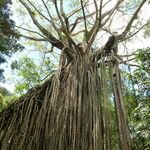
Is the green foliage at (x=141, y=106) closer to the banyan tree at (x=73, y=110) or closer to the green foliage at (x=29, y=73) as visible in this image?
the banyan tree at (x=73, y=110)

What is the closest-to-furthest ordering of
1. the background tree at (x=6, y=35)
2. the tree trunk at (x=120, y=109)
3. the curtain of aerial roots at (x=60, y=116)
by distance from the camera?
the tree trunk at (x=120, y=109), the curtain of aerial roots at (x=60, y=116), the background tree at (x=6, y=35)

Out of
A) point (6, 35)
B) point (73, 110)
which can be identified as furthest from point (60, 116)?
point (6, 35)

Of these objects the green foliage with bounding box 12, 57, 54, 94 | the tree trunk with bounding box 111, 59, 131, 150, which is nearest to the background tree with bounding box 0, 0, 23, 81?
the green foliage with bounding box 12, 57, 54, 94

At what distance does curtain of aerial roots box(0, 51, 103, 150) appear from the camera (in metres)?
3.39

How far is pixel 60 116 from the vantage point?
11.9 ft

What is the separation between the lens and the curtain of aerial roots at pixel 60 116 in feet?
11.1

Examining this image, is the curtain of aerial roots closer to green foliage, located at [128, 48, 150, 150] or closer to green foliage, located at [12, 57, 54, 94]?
green foliage, located at [128, 48, 150, 150]

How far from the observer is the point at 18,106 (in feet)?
13.8

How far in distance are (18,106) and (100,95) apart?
3.47 ft

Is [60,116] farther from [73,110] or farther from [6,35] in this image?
[6,35]

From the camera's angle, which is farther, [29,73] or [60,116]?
[29,73]

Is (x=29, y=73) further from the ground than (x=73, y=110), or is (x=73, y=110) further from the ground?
(x=29, y=73)

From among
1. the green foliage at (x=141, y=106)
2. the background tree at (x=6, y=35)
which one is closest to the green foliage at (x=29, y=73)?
the background tree at (x=6, y=35)

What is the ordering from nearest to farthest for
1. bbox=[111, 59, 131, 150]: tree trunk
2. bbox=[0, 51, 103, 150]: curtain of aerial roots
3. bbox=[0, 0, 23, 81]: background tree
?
bbox=[111, 59, 131, 150]: tree trunk → bbox=[0, 51, 103, 150]: curtain of aerial roots → bbox=[0, 0, 23, 81]: background tree
